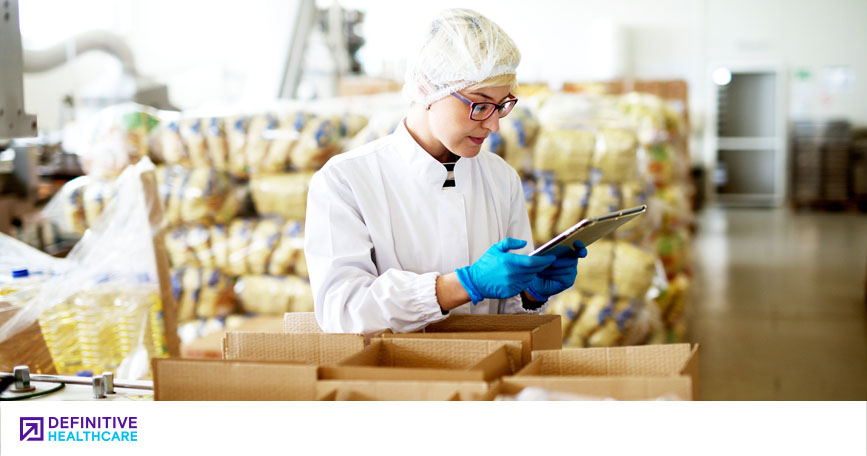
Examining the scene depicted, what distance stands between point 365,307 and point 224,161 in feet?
8.10

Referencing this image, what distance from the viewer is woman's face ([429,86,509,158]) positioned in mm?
1797

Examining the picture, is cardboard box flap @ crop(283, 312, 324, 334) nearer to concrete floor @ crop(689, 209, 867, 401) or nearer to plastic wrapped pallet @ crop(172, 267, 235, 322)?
plastic wrapped pallet @ crop(172, 267, 235, 322)

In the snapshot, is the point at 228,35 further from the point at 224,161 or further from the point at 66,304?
the point at 66,304

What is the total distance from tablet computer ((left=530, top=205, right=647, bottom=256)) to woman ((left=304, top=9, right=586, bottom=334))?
0.06 m

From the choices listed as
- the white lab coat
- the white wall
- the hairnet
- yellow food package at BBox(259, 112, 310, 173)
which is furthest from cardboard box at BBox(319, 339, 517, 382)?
the white wall

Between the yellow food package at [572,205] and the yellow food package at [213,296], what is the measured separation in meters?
1.64

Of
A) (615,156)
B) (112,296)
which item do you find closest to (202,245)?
(112,296)

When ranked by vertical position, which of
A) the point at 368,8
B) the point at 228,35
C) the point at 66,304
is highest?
the point at 368,8

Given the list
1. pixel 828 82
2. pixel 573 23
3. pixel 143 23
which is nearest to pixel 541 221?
pixel 143 23

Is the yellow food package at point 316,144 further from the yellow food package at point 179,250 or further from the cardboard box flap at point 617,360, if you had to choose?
the cardboard box flap at point 617,360

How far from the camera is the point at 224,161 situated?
3928mm

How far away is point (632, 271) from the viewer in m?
3.70

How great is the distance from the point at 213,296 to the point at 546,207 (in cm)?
167
